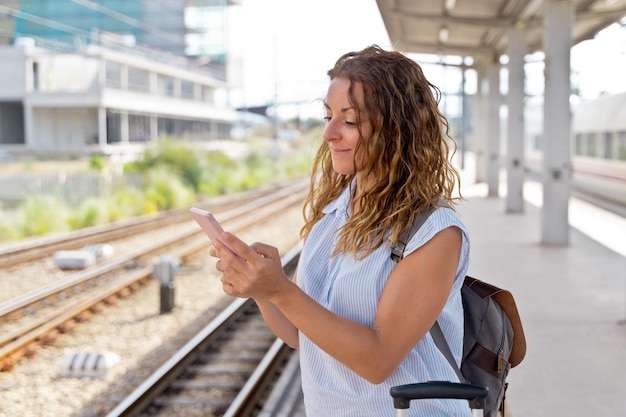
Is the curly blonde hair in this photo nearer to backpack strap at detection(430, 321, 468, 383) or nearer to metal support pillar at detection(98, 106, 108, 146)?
backpack strap at detection(430, 321, 468, 383)

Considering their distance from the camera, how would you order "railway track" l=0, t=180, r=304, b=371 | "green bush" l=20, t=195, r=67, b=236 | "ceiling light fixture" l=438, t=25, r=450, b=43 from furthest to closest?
1. "ceiling light fixture" l=438, t=25, r=450, b=43
2. "green bush" l=20, t=195, r=67, b=236
3. "railway track" l=0, t=180, r=304, b=371

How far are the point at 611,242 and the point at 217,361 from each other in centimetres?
830

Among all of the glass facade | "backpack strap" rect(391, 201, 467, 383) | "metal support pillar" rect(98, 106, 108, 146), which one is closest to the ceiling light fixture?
"backpack strap" rect(391, 201, 467, 383)

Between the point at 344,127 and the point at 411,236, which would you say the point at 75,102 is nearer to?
the point at 344,127

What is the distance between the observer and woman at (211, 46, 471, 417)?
1.70 metres

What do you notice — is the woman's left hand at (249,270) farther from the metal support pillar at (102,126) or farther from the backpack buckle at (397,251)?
the metal support pillar at (102,126)

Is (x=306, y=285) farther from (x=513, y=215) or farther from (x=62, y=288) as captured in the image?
(x=513, y=215)

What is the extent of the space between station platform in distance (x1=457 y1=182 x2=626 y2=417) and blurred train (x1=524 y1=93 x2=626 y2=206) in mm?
2013

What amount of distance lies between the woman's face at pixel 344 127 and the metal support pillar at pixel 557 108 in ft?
35.4

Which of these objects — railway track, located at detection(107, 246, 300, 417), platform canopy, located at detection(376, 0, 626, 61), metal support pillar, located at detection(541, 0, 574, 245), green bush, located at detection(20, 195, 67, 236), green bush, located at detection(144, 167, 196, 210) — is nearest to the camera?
railway track, located at detection(107, 246, 300, 417)

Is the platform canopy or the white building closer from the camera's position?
the platform canopy

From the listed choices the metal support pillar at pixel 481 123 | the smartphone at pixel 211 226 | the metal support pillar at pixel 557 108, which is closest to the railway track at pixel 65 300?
the smartphone at pixel 211 226

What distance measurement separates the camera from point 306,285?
6.48 ft

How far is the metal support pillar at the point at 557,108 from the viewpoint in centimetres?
1185
